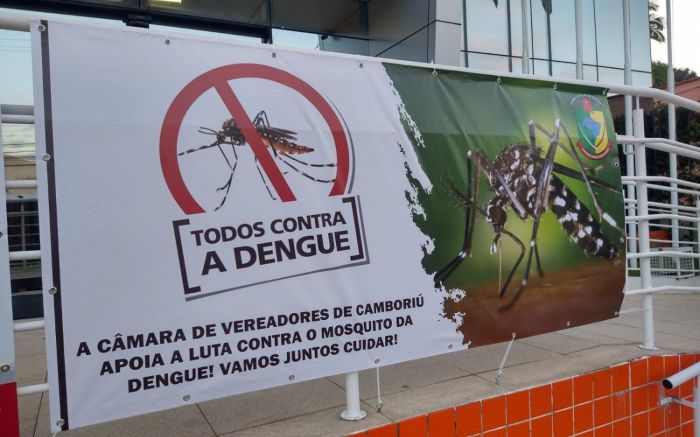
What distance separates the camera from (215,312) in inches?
84.5

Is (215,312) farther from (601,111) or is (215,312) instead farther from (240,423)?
(601,111)

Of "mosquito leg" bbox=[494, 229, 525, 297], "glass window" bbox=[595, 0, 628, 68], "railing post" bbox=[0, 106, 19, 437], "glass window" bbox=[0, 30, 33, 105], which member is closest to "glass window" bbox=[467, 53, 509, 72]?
"glass window" bbox=[595, 0, 628, 68]

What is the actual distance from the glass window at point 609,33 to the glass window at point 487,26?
160 inches

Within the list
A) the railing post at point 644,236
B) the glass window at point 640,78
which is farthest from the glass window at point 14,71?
the glass window at point 640,78

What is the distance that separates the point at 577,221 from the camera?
3176 mm

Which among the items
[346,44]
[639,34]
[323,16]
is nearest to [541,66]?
[639,34]

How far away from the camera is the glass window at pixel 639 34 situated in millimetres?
16016

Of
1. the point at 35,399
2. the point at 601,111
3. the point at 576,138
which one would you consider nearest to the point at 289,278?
the point at 35,399

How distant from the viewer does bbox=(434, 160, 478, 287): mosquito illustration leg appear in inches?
107

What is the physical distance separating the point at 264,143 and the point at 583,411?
232cm

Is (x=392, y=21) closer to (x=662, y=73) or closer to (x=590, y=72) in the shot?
(x=590, y=72)

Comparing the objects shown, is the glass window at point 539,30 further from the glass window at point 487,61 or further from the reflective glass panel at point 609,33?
the reflective glass panel at point 609,33

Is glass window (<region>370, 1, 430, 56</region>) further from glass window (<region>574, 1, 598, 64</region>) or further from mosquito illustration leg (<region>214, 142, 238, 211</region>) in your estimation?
glass window (<region>574, 1, 598, 64</region>)

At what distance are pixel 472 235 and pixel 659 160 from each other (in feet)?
75.7
